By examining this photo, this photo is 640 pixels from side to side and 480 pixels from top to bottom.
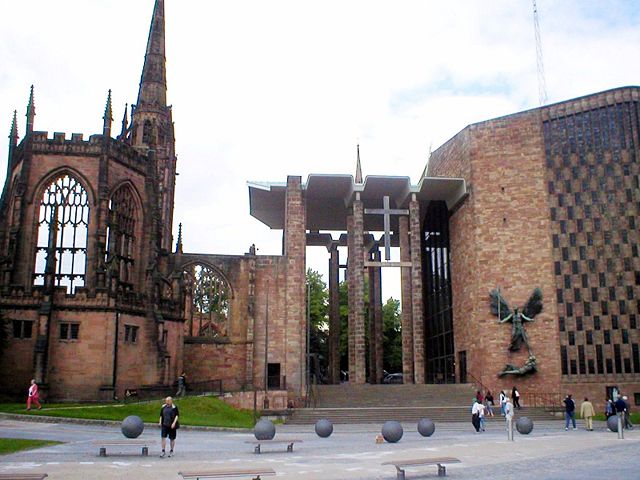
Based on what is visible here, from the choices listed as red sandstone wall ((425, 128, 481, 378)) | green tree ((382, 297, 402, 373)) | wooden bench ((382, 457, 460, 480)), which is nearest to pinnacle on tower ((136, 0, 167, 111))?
red sandstone wall ((425, 128, 481, 378))

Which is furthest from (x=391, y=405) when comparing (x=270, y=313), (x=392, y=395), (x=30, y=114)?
(x=30, y=114)

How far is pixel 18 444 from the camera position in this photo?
61.3 feet

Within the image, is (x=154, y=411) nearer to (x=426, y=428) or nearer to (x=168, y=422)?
(x=426, y=428)

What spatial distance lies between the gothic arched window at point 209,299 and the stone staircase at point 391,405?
29.2 feet

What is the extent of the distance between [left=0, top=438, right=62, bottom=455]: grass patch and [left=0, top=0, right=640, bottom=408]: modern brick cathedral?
13504 millimetres

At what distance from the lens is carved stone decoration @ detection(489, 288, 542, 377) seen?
137 ft

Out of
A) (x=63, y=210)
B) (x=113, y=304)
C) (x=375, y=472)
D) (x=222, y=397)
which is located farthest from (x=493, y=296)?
(x=375, y=472)

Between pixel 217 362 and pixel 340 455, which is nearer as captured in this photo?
pixel 340 455

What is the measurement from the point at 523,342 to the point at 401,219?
12344 millimetres

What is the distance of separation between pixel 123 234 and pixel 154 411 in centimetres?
1294

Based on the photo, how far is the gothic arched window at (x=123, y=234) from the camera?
37.1 m

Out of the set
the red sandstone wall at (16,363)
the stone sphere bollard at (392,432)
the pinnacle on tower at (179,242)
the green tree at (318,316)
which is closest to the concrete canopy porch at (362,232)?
the pinnacle on tower at (179,242)

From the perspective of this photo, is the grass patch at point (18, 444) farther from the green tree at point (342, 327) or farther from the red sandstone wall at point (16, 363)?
the green tree at point (342, 327)

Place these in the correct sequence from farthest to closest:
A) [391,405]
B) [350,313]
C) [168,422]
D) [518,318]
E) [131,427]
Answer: [350,313] → [518,318] → [391,405] → [131,427] → [168,422]
